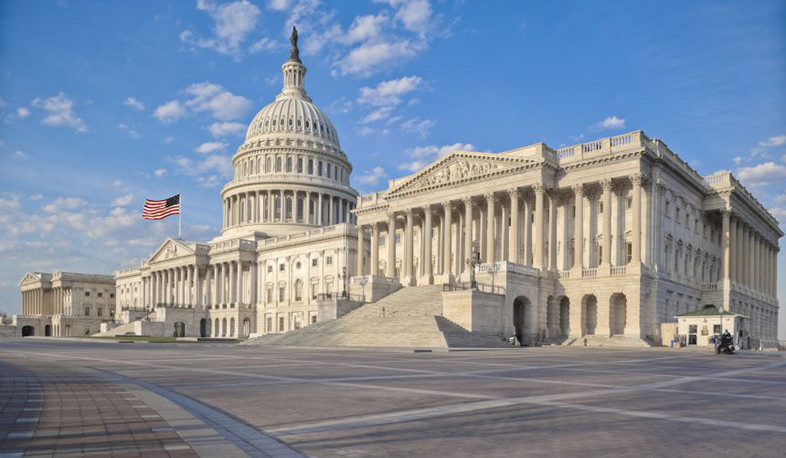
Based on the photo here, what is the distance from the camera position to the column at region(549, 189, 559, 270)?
68.8 meters

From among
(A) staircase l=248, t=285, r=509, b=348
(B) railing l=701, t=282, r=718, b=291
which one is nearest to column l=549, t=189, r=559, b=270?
(A) staircase l=248, t=285, r=509, b=348

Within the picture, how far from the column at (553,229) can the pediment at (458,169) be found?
452cm

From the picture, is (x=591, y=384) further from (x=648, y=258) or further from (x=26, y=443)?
(x=648, y=258)

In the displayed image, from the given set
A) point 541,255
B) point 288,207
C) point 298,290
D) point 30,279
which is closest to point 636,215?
point 541,255

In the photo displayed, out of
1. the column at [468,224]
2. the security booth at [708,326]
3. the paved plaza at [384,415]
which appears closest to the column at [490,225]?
the column at [468,224]

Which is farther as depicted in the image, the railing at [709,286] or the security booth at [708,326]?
the railing at [709,286]

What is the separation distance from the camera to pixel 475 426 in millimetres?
12344

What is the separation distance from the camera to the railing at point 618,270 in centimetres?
6262

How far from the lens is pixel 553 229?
227 ft

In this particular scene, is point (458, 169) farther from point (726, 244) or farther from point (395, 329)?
point (726, 244)

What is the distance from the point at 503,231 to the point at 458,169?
29.2 ft

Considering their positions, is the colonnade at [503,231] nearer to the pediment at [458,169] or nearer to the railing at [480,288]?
the pediment at [458,169]

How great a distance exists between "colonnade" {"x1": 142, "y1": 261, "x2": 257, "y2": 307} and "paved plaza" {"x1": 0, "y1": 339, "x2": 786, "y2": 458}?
99.2 m

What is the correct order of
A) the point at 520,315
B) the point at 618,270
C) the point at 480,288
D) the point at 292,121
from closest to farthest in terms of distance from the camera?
the point at 618,270
the point at 480,288
the point at 520,315
the point at 292,121
